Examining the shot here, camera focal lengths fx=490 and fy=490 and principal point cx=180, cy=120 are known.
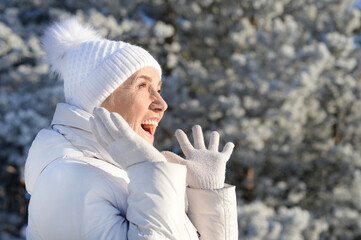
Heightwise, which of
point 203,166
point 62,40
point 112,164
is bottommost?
point 112,164

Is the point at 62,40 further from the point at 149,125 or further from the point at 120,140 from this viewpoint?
the point at 120,140

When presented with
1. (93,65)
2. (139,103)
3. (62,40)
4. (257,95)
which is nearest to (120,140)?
(139,103)

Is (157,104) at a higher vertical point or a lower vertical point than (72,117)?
higher

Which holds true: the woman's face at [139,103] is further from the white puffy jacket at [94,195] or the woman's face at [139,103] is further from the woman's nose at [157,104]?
the white puffy jacket at [94,195]

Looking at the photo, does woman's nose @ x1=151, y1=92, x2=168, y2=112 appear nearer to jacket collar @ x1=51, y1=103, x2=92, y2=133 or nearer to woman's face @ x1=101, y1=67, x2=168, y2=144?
woman's face @ x1=101, y1=67, x2=168, y2=144

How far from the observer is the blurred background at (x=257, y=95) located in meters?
5.73

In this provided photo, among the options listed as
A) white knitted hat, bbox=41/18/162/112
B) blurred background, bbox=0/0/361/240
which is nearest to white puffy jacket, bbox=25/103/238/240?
white knitted hat, bbox=41/18/162/112

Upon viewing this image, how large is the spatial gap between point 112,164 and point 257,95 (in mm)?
4672

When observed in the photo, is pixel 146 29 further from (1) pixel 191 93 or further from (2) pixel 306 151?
(2) pixel 306 151

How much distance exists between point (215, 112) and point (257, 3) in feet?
4.86

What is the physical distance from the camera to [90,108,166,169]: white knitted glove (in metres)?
1.31

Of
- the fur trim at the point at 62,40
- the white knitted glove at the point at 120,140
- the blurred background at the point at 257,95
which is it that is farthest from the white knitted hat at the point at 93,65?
the blurred background at the point at 257,95

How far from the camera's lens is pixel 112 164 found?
151cm

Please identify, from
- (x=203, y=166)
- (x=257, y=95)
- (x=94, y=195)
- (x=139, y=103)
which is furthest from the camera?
(x=257, y=95)
